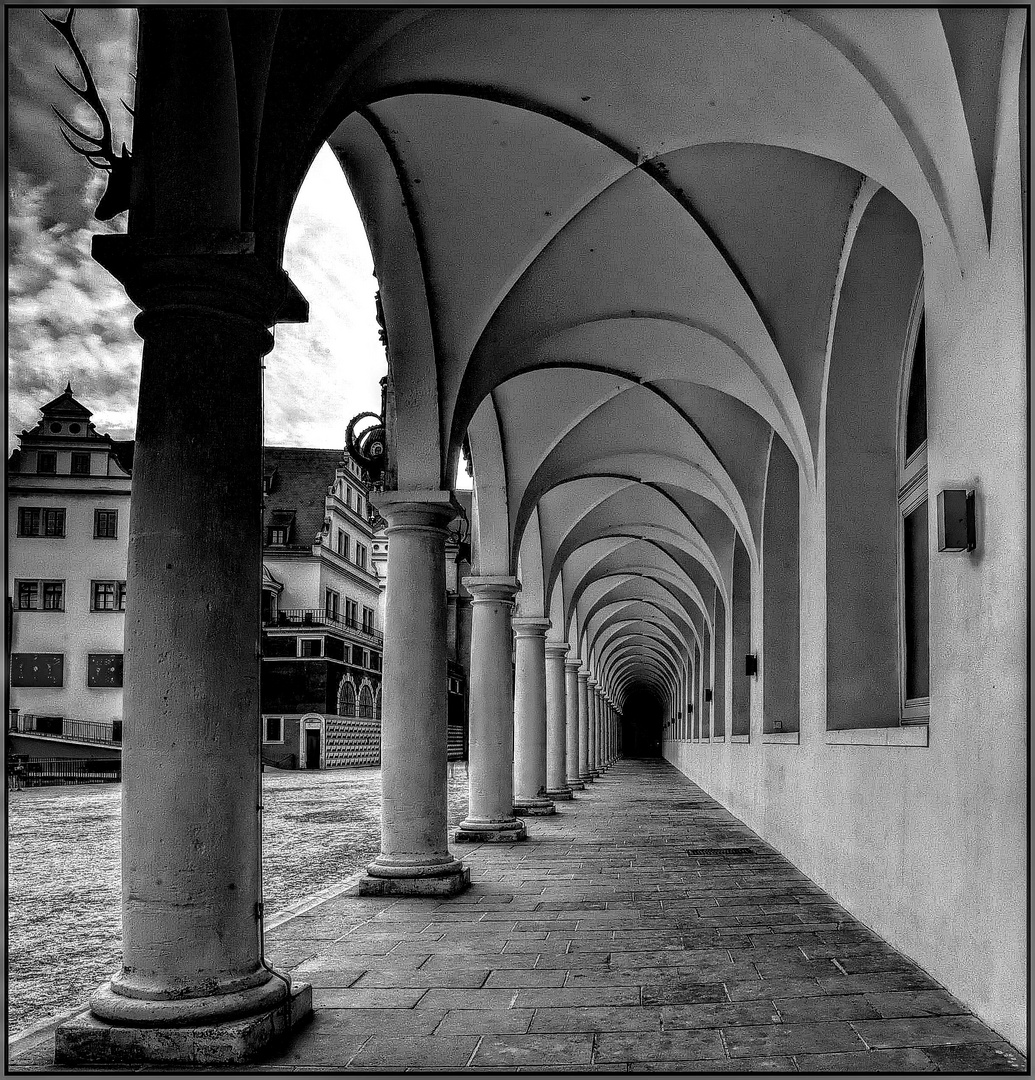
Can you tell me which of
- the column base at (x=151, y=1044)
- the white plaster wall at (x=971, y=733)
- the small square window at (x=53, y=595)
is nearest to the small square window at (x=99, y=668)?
the small square window at (x=53, y=595)

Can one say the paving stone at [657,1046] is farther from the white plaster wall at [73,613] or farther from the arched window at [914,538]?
the white plaster wall at [73,613]

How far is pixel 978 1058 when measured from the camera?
14.1ft

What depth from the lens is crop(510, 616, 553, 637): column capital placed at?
17156 millimetres

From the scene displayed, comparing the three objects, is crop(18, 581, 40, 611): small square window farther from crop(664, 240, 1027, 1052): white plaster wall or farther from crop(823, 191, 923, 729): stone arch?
crop(664, 240, 1027, 1052): white plaster wall

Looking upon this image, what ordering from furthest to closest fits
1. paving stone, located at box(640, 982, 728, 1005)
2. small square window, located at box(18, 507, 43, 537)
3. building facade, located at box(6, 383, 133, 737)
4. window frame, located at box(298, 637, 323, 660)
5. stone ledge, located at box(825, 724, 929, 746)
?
window frame, located at box(298, 637, 323, 660) < small square window, located at box(18, 507, 43, 537) < building facade, located at box(6, 383, 133, 737) < stone ledge, located at box(825, 724, 929, 746) < paving stone, located at box(640, 982, 728, 1005)

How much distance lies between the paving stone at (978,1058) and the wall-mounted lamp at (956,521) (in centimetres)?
211

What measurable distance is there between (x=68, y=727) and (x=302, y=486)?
641 inches

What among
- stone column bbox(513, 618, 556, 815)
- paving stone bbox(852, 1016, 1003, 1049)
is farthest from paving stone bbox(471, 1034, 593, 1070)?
stone column bbox(513, 618, 556, 815)

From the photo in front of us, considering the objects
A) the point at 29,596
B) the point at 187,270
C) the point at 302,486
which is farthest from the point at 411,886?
the point at 302,486

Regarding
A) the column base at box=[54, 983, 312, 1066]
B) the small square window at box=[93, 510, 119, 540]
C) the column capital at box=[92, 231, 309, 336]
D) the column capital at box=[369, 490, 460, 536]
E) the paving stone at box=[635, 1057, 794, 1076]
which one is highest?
the small square window at box=[93, 510, 119, 540]

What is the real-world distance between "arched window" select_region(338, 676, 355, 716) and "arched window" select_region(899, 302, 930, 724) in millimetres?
40544

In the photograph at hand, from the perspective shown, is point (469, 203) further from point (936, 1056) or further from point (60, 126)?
point (936, 1056)

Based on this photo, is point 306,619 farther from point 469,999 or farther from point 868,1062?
point 868,1062

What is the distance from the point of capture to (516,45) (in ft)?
21.6
